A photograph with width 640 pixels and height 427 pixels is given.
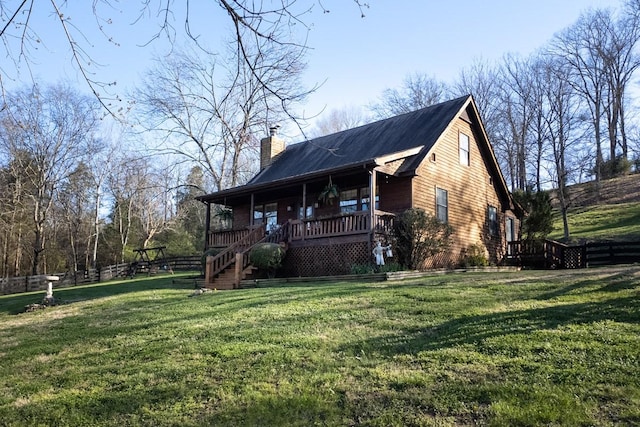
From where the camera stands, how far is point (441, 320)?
7.18m

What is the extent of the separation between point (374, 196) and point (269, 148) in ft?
36.0

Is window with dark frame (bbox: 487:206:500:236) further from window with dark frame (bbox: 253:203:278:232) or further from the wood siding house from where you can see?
window with dark frame (bbox: 253:203:278:232)

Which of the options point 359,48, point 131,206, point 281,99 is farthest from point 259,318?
point 131,206

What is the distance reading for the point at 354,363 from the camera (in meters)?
5.55

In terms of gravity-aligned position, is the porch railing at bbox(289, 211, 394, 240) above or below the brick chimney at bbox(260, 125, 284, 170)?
below

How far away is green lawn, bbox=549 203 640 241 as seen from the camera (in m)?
25.7

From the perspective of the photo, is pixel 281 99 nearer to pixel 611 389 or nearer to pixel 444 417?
pixel 444 417

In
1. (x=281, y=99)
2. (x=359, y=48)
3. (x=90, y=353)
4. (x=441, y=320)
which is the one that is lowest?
(x=90, y=353)

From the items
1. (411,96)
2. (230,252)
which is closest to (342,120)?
(411,96)

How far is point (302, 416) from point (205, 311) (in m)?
5.65

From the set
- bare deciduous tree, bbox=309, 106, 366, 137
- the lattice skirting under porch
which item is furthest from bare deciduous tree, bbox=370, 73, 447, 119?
the lattice skirting under porch

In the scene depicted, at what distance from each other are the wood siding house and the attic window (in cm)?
4

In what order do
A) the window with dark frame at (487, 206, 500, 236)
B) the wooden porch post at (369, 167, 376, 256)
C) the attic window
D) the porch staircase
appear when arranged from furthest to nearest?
the window with dark frame at (487, 206, 500, 236), the attic window, the porch staircase, the wooden porch post at (369, 167, 376, 256)

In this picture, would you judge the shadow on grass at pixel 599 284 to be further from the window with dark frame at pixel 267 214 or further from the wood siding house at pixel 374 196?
the window with dark frame at pixel 267 214
